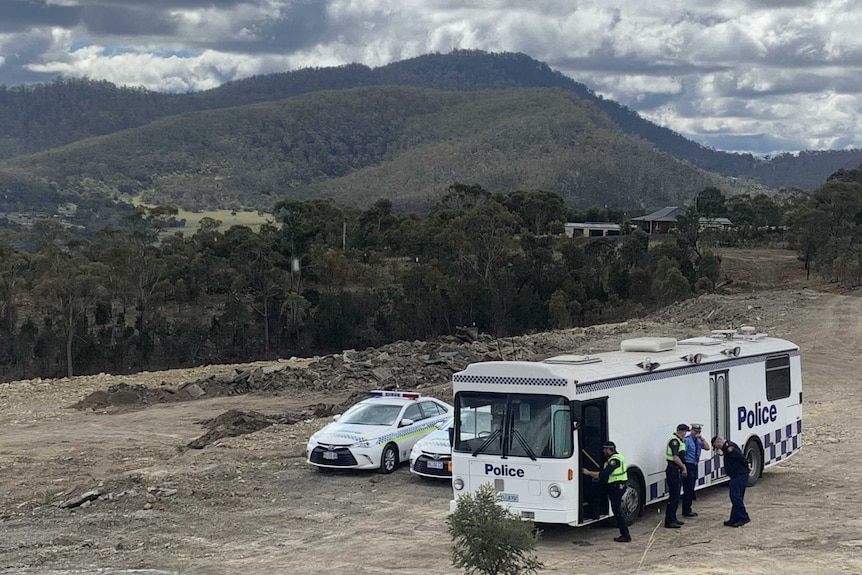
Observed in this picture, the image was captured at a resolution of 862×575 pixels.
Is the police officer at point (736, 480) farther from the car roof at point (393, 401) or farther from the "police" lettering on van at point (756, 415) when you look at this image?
the car roof at point (393, 401)

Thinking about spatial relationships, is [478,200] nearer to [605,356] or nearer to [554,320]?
[554,320]

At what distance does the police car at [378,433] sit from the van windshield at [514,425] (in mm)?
5254

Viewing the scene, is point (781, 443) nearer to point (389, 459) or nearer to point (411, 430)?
point (411, 430)

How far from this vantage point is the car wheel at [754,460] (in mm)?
17103

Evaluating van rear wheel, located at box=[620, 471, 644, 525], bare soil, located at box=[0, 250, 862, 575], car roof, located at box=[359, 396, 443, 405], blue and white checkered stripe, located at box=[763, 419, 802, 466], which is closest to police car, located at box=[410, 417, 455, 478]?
bare soil, located at box=[0, 250, 862, 575]

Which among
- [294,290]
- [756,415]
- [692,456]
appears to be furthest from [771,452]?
[294,290]

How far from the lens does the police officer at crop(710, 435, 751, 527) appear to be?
1448 cm

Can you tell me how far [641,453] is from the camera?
569 inches

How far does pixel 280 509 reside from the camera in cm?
1692

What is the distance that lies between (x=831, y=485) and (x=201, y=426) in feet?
51.5

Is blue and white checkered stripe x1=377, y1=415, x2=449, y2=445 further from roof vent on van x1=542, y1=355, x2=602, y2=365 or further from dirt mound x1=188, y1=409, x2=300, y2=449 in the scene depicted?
dirt mound x1=188, y1=409, x2=300, y2=449

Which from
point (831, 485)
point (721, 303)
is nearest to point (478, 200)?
point (721, 303)

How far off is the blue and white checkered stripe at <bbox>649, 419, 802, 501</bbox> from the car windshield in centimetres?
599

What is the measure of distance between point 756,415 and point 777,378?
103 centimetres
